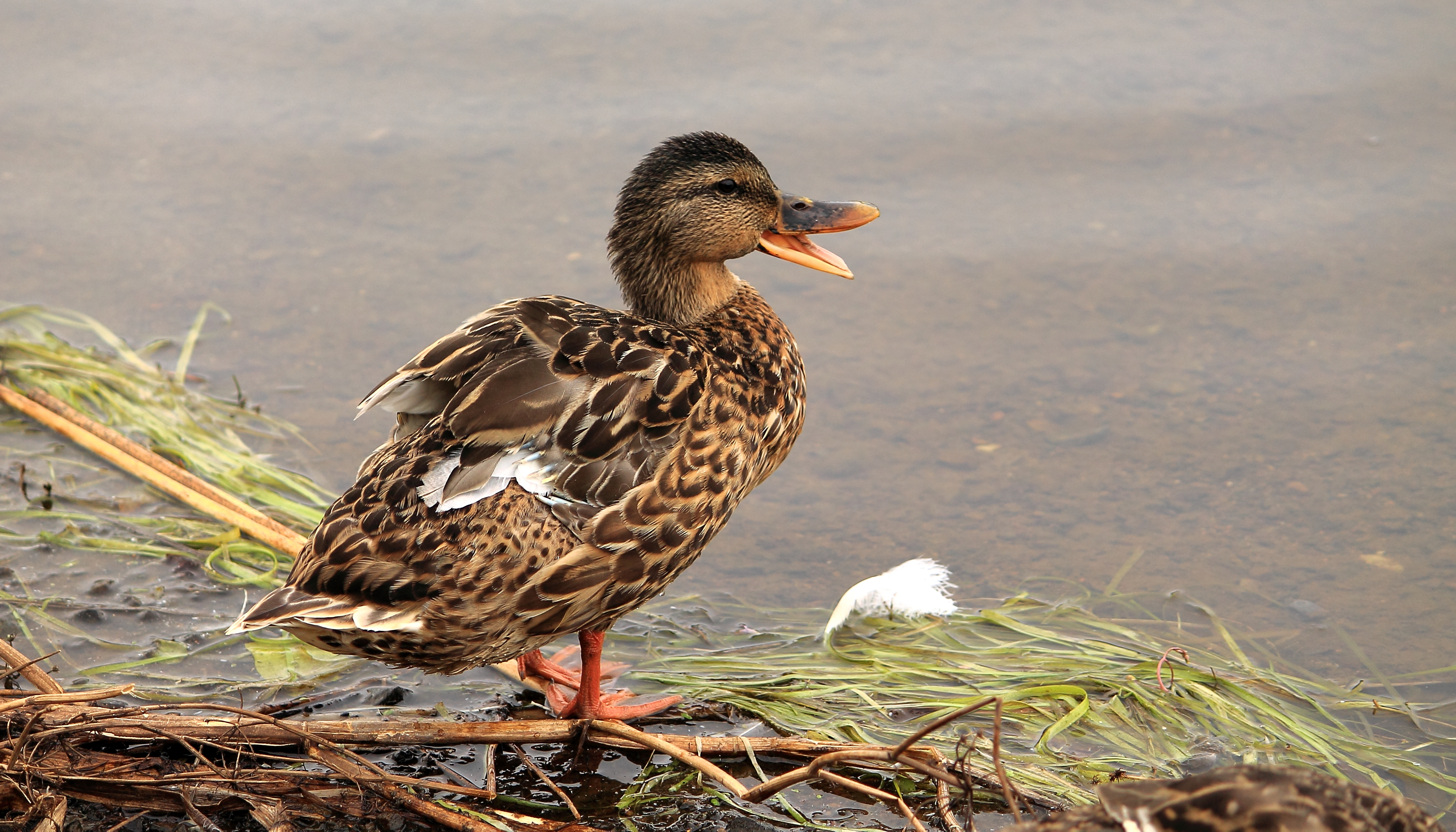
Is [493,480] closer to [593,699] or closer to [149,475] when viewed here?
[593,699]

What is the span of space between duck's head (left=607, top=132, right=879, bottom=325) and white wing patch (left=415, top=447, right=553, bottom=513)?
1.00 metres

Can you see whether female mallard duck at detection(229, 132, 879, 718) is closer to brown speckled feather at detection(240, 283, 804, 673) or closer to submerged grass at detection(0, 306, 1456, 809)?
brown speckled feather at detection(240, 283, 804, 673)

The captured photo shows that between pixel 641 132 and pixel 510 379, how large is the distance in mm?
3430

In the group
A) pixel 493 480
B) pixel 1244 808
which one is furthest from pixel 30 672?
pixel 1244 808

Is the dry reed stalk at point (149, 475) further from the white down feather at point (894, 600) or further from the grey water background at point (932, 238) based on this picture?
the white down feather at point (894, 600)

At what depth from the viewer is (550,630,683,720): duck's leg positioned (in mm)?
3568

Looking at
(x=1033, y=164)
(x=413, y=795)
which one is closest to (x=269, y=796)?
(x=413, y=795)

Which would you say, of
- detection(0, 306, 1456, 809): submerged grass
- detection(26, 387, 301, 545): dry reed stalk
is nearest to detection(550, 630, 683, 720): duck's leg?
detection(0, 306, 1456, 809): submerged grass

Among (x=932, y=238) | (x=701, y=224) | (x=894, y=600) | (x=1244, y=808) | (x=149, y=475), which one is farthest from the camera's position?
(x=932, y=238)

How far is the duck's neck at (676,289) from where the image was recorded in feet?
13.5

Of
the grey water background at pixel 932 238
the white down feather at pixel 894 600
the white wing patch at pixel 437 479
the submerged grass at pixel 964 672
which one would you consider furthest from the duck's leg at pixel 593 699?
the grey water background at pixel 932 238

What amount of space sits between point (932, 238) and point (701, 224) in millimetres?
2285

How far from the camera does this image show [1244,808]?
2332 millimetres

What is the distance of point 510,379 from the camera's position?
3.33 meters
